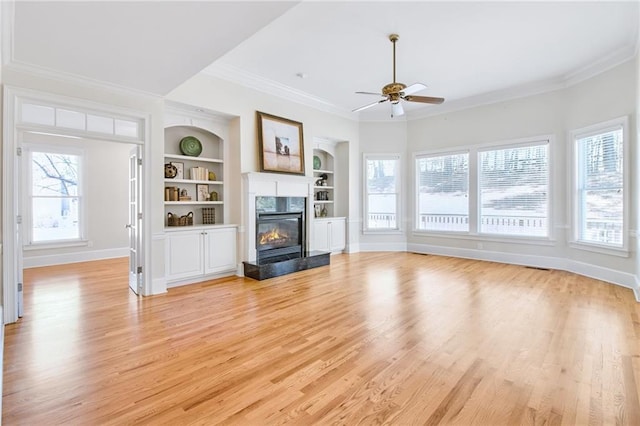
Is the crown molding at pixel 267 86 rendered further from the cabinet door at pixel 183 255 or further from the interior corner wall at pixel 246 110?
the cabinet door at pixel 183 255

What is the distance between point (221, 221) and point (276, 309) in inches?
97.7

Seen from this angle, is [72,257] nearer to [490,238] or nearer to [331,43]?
[331,43]

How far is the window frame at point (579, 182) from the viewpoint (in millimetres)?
4422

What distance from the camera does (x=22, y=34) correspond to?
268 cm

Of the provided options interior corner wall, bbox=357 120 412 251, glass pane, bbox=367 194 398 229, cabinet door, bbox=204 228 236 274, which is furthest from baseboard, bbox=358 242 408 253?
cabinet door, bbox=204 228 236 274

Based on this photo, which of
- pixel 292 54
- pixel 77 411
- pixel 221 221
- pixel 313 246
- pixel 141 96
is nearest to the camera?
pixel 77 411

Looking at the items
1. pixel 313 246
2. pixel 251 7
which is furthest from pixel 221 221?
pixel 251 7

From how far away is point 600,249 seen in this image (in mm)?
4844

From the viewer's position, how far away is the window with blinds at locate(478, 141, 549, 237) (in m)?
5.75

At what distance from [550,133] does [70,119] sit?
24.2 feet

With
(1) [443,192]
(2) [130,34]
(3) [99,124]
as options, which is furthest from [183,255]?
(1) [443,192]

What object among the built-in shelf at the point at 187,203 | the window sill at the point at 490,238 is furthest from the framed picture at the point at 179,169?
the window sill at the point at 490,238

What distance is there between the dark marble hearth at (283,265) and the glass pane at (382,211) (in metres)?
2.16

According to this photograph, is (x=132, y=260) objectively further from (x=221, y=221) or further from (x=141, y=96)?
(x=141, y=96)
